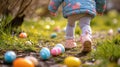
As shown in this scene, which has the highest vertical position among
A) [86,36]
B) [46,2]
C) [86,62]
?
[46,2]

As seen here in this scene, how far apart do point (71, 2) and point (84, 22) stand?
32 cm

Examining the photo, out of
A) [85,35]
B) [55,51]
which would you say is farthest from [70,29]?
[55,51]

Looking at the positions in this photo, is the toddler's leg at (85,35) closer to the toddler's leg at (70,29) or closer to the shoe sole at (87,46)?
the shoe sole at (87,46)

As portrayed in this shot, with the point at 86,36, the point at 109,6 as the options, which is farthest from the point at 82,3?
the point at 109,6

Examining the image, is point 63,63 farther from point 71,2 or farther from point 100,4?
point 100,4

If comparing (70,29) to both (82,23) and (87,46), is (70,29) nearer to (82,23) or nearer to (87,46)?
(82,23)

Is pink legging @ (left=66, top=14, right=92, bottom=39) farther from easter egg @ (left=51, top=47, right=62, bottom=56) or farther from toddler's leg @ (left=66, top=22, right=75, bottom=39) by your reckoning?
easter egg @ (left=51, top=47, right=62, bottom=56)

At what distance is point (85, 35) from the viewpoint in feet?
14.0

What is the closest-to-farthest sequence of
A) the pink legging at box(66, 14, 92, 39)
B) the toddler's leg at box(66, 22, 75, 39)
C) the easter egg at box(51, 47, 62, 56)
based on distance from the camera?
the easter egg at box(51, 47, 62, 56)
the pink legging at box(66, 14, 92, 39)
the toddler's leg at box(66, 22, 75, 39)

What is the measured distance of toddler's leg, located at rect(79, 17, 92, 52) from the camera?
13.6 feet

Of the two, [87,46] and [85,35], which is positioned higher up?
[85,35]

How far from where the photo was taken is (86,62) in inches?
149

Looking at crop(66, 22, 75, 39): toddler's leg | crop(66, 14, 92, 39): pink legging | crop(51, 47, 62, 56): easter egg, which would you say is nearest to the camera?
crop(51, 47, 62, 56): easter egg

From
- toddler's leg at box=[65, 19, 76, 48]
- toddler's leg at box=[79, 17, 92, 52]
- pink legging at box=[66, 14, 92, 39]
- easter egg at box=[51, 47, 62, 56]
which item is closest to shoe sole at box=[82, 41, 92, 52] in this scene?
toddler's leg at box=[79, 17, 92, 52]
